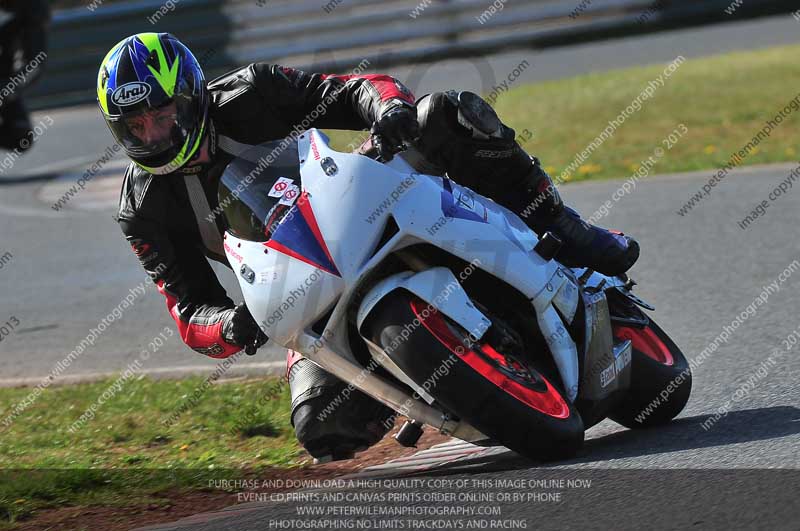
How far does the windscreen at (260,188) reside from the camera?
14.2 ft

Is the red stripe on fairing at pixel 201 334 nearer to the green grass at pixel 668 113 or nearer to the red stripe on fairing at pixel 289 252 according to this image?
the red stripe on fairing at pixel 289 252

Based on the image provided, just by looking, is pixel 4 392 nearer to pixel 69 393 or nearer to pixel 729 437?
pixel 69 393

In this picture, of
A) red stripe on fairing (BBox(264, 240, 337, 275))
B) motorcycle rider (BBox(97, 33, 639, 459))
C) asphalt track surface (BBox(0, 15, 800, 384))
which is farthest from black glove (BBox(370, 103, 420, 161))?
asphalt track surface (BBox(0, 15, 800, 384))

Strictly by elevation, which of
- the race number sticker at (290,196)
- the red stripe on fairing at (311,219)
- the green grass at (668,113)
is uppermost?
the red stripe on fairing at (311,219)

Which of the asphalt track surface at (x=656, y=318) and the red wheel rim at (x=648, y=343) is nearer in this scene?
the asphalt track surface at (x=656, y=318)

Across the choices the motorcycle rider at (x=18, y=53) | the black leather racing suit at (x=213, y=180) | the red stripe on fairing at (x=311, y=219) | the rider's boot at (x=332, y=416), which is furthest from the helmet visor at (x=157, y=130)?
the motorcycle rider at (x=18, y=53)

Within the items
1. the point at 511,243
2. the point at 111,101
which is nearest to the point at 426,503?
the point at 511,243

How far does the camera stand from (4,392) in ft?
23.7

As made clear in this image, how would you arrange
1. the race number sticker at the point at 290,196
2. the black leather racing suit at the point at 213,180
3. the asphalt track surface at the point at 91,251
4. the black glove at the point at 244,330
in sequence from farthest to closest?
the asphalt track surface at the point at 91,251 → the black leather racing suit at the point at 213,180 → the black glove at the point at 244,330 → the race number sticker at the point at 290,196

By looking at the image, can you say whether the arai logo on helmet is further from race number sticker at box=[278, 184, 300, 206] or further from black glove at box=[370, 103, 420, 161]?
black glove at box=[370, 103, 420, 161]

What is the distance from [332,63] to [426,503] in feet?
50.1

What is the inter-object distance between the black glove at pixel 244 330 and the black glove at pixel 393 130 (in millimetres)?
731

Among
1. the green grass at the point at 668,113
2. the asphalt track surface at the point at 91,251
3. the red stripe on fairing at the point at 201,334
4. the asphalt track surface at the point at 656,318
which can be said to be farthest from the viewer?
the green grass at the point at 668,113

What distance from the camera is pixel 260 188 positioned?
4422 millimetres
